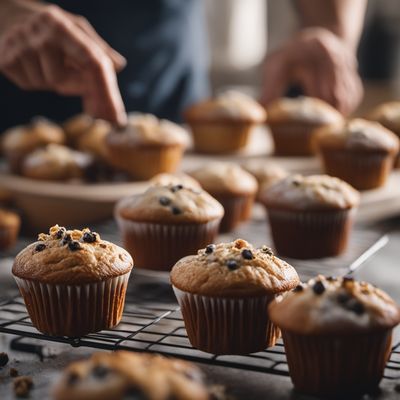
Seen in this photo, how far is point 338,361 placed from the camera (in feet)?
6.96

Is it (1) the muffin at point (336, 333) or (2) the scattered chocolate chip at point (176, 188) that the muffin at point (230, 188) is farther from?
(1) the muffin at point (336, 333)

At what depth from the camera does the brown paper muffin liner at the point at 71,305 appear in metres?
2.51

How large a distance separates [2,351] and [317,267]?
59.7 inches

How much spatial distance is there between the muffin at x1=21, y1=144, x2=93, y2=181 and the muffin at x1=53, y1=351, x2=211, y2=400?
2.48 m

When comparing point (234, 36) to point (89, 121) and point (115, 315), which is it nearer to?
point (89, 121)

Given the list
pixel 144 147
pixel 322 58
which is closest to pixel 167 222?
pixel 144 147

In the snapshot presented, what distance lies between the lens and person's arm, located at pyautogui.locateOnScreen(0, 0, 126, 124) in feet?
11.2

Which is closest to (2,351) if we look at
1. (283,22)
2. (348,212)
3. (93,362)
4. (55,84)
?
(93,362)

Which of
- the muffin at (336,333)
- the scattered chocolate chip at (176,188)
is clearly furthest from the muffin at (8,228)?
the muffin at (336,333)

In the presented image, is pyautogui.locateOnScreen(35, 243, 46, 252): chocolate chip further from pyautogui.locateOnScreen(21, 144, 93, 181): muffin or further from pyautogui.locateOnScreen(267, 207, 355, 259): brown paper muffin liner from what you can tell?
pyautogui.locateOnScreen(21, 144, 93, 181): muffin

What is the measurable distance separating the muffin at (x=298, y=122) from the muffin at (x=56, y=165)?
1.16 m

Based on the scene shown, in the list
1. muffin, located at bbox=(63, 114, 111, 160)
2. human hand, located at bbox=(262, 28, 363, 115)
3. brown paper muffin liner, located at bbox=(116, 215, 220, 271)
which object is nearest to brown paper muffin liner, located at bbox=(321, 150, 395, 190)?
human hand, located at bbox=(262, 28, 363, 115)

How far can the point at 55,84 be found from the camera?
3578mm

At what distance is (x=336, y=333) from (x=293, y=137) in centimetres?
265
